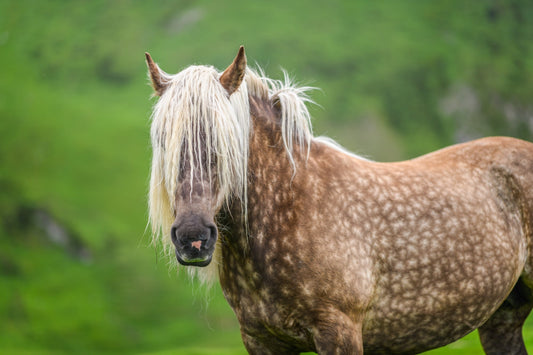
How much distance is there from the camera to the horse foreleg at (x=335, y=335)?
4570mm

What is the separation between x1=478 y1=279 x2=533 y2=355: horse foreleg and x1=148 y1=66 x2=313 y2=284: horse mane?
3.25m

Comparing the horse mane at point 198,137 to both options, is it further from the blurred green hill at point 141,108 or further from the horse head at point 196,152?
the blurred green hill at point 141,108

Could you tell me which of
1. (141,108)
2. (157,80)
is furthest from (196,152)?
(141,108)

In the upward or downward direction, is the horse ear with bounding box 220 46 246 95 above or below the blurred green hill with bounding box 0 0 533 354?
below

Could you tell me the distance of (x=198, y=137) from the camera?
14.1 ft

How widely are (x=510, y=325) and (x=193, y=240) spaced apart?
4098 millimetres

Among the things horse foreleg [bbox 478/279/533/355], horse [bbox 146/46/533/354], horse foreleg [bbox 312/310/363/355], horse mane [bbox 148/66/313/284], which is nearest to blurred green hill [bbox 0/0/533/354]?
horse foreleg [bbox 478/279/533/355]

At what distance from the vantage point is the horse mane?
4.30 m

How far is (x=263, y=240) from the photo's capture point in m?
4.71

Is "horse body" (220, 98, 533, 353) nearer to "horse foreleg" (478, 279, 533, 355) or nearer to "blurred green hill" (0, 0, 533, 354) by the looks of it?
"horse foreleg" (478, 279, 533, 355)

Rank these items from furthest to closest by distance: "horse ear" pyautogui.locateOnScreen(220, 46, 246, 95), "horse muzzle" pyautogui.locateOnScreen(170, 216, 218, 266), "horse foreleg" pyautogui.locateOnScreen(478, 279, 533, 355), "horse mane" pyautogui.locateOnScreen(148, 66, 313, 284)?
1. "horse foreleg" pyautogui.locateOnScreen(478, 279, 533, 355)
2. "horse ear" pyautogui.locateOnScreen(220, 46, 246, 95)
3. "horse mane" pyautogui.locateOnScreen(148, 66, 313, 284)
4. "horse muzzle" pyautogui.locateOnScreen(170, 216, 218, 266)

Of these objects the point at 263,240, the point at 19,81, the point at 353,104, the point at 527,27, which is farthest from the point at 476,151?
the point at 527,27

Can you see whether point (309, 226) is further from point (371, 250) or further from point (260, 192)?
point (371, 250)

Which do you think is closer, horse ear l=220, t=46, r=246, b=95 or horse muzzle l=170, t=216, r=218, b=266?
horse muzzle l=170, t=216, r=218, b=266
